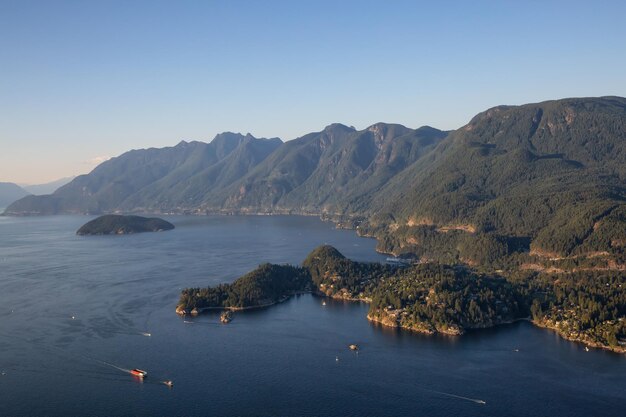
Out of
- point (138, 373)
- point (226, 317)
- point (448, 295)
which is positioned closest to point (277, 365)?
point (138, 373)

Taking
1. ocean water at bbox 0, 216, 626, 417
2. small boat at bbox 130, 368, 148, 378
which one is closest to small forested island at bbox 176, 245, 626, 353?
ocean water at bbox 0, 216, 626, 417

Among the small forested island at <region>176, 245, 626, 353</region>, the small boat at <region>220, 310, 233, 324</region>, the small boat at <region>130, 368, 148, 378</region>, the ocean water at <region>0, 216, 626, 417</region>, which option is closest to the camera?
the ocean water at <region>0, 216, 626, 417</region>

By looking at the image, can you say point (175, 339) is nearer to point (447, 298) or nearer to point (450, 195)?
point (447, 298)

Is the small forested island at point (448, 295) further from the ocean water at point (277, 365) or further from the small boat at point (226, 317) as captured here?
the small boat at point (226, 317)

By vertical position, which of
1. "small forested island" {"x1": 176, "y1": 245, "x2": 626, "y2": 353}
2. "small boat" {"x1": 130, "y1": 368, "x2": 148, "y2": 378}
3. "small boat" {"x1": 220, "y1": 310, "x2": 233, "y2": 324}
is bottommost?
"small boat" {"x1": 130, "y1": 368, "x2": 148, "y2": 378}

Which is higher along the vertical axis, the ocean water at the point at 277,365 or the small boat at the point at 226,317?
the small boat at the point at 226,317

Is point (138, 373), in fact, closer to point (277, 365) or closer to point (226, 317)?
point (277, 365)

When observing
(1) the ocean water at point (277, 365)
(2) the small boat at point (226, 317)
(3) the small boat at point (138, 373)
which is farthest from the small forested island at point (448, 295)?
(3) the small boat at point (138, 373)

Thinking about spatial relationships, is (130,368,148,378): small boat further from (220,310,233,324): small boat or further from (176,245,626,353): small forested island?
(176,245,626,353): small forested island
